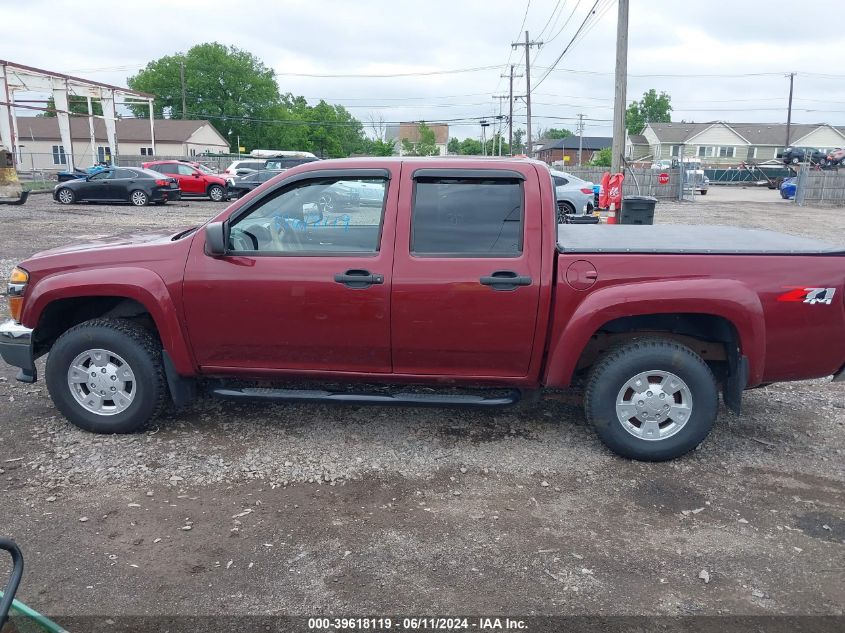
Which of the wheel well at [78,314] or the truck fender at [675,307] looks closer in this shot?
the truck fender at [675,307]

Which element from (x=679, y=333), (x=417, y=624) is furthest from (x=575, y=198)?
(x=417, y=624)

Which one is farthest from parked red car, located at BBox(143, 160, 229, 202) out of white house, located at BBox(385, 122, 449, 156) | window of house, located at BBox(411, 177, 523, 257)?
white house, located at BBox(385, 122, 449, 156)

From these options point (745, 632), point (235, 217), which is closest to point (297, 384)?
point (235, 217)

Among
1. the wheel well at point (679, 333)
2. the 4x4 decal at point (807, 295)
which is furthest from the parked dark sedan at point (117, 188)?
the 4x4 decal at point (807, 295)

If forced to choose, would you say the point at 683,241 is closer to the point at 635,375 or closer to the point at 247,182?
the point at 635,375

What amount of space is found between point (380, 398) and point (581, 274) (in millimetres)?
1474

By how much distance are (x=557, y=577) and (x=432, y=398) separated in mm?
1494

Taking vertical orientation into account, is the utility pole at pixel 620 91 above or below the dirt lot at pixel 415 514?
above

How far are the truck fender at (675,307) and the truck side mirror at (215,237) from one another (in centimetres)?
211

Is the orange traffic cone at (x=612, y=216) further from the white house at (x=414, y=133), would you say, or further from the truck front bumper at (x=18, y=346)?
the white house at (x=414, y=133)

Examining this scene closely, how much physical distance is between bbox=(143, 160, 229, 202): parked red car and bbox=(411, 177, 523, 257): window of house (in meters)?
23.9

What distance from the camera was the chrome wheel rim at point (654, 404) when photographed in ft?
13.8

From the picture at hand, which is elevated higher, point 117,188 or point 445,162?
point 445,162

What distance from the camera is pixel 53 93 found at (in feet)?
108
